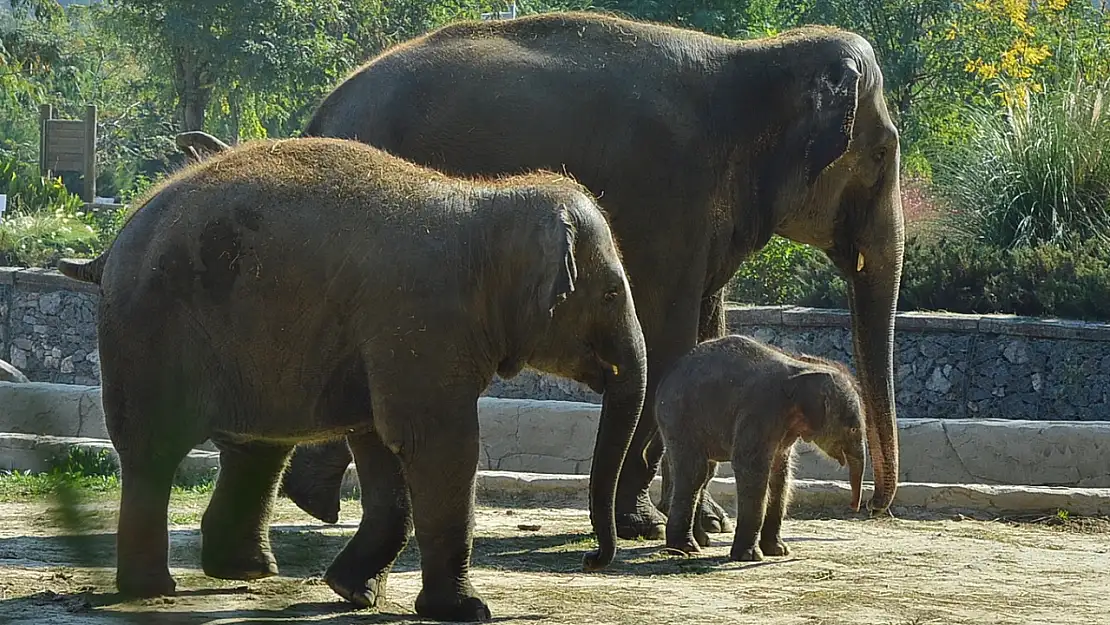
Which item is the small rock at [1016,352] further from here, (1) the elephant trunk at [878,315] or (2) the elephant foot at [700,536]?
(2) the elephant foot at [700,536]

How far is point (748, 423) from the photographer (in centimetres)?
682

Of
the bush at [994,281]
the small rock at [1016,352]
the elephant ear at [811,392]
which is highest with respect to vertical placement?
the bush at [994,281]

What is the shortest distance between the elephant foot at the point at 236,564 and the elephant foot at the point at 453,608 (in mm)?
871

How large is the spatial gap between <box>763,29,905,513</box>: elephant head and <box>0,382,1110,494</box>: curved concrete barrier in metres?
1.18

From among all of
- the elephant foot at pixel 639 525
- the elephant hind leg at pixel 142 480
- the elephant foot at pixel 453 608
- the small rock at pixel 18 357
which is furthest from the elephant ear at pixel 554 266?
the small rock at pixel 18 357

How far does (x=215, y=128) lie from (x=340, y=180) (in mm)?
35680

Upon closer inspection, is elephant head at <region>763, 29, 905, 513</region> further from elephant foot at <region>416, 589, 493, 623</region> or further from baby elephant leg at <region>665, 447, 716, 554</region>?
elephant foot at <region>416, 589, 493, 623</region>

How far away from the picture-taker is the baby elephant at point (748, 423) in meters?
6.82

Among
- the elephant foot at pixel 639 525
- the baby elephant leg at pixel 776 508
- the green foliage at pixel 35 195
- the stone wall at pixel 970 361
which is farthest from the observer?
the green foliage at pixel 35 195

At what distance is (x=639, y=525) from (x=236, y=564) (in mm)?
2309

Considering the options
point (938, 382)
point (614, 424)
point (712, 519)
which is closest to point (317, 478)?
point (614, 424)

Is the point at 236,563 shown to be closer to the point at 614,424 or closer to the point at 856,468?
the point at 614,424

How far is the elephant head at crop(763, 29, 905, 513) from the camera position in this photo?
7.93 metres

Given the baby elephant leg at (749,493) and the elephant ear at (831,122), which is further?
the elephant ear at (831,122)
